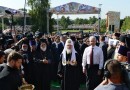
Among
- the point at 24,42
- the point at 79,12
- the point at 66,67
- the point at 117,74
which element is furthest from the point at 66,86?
the point at 79,12

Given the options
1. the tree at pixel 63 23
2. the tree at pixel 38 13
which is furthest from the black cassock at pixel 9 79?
the tree at pixel 63 23

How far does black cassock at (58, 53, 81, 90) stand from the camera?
10.7 metres

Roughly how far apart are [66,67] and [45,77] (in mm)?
824

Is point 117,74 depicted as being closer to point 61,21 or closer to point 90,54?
point 90,54

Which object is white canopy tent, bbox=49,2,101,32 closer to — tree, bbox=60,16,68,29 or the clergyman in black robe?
the clergyman in black robe

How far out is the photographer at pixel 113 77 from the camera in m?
4.61

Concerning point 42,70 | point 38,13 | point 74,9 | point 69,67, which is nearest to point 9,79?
point 69,67

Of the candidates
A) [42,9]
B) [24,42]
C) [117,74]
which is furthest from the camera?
[42,9]

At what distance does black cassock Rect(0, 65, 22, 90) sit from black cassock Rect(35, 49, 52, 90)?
4599 mm

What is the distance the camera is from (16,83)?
6039 millimetres

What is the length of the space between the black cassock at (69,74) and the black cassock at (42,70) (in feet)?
1.37

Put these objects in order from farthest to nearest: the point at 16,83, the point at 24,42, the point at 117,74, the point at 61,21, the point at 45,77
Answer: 1. the point at 61,21
2. the point at 45,77
3. the point at 24,42
4. the point at 16,83
5. the point at 117,74

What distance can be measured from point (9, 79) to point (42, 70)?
495 centimetres

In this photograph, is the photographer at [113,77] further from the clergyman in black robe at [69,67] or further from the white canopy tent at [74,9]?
the white canopy tent at [74,9]
